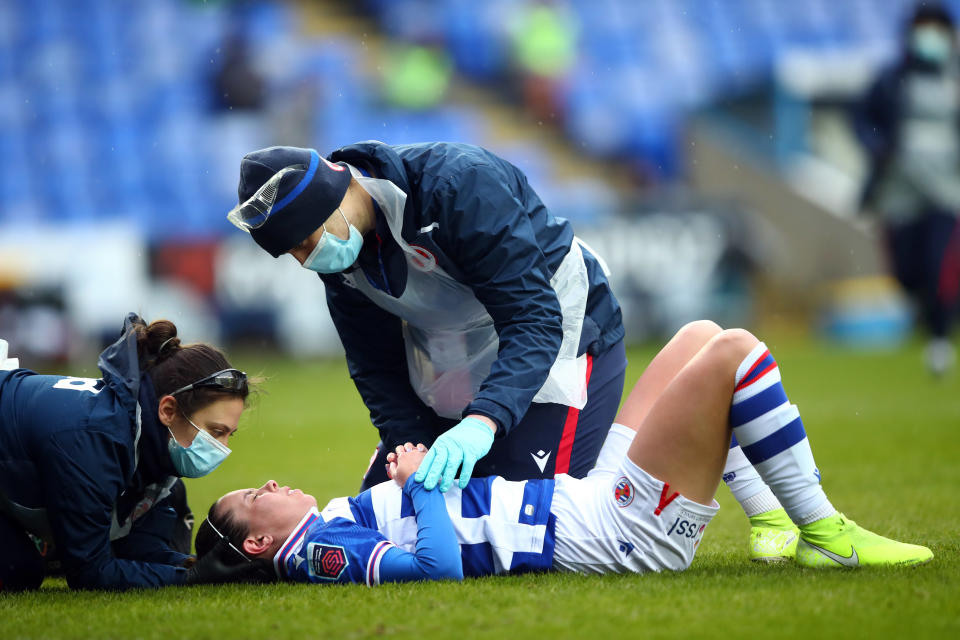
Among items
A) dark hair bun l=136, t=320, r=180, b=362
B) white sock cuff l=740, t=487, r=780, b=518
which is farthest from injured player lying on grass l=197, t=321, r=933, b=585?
dark hair bun l=136, t=320, r=180, b=362

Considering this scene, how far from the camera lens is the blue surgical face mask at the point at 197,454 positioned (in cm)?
357

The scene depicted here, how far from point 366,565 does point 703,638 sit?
3.82ft

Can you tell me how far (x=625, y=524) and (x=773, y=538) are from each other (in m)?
0.63

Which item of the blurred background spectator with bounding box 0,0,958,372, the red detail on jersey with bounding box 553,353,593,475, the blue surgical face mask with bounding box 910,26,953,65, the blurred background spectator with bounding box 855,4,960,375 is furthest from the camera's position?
the blurred background spectator with bounding box 0,0,958,372

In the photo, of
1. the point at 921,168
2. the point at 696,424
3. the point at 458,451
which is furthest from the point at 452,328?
the point at 921,168

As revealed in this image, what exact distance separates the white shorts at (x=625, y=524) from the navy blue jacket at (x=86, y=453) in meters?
1.32

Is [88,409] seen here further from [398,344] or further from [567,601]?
[567,601]

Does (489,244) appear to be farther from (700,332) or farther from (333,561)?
(333,561)

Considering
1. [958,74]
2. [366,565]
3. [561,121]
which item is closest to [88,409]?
[366,565]

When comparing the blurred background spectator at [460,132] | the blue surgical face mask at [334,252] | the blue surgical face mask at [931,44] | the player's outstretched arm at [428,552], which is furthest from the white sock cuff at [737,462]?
the blurred background spectator at [460,132]

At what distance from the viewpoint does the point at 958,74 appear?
11.9m

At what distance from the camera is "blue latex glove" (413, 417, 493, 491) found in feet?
10.7

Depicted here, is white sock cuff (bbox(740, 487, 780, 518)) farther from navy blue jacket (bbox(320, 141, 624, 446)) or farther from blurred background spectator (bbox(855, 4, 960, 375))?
blurred background spectator (bbox(855, 4, 960, 375))

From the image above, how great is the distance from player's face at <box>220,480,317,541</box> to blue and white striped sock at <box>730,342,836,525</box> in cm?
141
